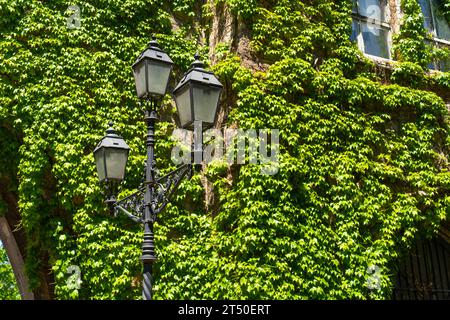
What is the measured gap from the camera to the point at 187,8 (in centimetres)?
858

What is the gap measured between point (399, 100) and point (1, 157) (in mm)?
6069

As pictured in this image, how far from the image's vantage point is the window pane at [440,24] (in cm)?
1040

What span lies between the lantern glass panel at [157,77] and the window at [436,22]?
693cm

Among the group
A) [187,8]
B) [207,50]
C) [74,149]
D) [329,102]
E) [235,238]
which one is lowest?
[235,238]

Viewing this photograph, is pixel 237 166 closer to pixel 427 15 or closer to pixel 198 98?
pixel 198 98

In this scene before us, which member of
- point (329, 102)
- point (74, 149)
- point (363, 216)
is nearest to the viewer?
point (74, 149)

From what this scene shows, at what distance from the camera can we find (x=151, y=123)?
5.07m

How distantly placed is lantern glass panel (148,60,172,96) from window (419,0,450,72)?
6.93 metres

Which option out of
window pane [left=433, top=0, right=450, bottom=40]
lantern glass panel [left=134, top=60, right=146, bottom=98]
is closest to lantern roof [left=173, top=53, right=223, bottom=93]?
lantern glass panel [left=134, top=60, right=146, bottom=98]

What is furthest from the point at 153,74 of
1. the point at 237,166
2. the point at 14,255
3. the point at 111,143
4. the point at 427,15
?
the point at 427,15

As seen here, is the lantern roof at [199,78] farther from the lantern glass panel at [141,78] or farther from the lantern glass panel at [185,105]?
the lantern glass panel at [141,78]

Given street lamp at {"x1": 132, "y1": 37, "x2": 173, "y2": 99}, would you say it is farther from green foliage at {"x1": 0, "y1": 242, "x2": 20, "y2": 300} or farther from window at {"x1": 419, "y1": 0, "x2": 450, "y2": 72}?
green foliage at {"x1": 0, "y1": 242, "x2": 20, "y2": 300}

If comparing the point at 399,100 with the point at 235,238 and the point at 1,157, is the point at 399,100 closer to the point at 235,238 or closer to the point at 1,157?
the point at 235,238
